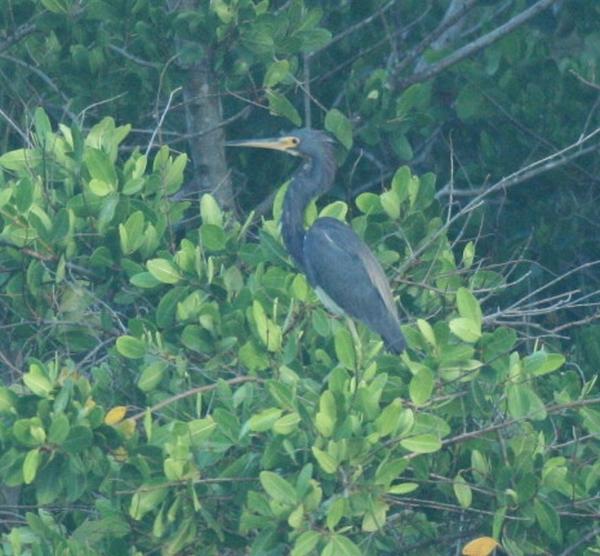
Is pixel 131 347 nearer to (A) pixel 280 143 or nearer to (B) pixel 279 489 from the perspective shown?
(B) pixel 279 489

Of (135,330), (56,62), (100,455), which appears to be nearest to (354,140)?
(56,62)

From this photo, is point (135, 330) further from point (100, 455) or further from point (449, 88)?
point (449, 88)

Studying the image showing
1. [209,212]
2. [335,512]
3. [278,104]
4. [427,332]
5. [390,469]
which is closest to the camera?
[335,512]

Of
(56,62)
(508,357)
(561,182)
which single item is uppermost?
(56,62)

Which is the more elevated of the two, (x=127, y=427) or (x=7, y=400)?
(x=7, y=400)

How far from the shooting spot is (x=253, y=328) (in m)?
6.01

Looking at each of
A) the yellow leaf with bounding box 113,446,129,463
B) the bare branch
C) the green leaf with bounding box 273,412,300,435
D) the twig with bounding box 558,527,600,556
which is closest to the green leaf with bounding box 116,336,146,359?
the yellow leaf with bounding box 113,446,129,463

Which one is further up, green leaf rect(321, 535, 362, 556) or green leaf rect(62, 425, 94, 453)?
green leaf rect(62, 425, 94, 453)

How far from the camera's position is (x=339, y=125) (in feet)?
26.5

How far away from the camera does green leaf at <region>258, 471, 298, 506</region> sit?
5.31 m

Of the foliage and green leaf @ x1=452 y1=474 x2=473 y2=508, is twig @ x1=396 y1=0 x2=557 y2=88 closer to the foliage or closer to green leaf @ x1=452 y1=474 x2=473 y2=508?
the foliage

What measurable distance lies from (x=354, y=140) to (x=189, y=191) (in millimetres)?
939

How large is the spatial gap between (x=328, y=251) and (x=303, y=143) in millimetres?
680

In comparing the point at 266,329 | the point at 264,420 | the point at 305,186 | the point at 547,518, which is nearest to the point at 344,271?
the point at 305,186
